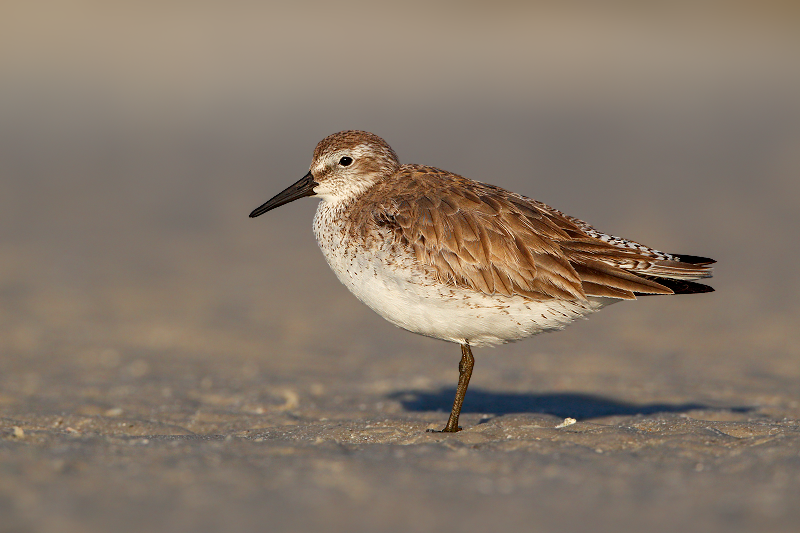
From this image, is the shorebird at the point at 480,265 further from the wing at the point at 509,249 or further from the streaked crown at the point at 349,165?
the streaked crown at the point at 349,165

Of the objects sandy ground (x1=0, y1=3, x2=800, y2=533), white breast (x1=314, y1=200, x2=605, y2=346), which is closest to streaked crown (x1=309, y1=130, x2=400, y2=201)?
white breast (x1=314, y1=200, x2=605, y2=346)

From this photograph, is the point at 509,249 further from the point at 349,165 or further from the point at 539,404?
the point at 539,404

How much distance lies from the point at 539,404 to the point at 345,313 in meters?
5.06

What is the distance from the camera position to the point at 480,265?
257 inches

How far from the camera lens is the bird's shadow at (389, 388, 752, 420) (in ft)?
26.2

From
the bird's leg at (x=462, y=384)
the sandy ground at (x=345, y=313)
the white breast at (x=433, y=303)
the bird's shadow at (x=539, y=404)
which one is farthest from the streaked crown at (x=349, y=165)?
the bird's shadow at (x=539, y=404)

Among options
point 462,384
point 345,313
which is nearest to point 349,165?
point 462,384

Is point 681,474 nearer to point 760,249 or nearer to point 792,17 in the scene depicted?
point 760,249

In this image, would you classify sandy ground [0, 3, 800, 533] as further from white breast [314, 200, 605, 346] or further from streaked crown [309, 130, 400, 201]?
streaked crown [309, 130, 400, 201]

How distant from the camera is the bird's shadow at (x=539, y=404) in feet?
26.2

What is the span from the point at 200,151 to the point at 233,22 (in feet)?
63.8

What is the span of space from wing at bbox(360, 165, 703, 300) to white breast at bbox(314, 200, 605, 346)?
0.08 metres

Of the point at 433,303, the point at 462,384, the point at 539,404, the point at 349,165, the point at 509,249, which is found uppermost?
the point at 349,165

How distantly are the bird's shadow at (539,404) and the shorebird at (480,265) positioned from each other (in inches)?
50.9
